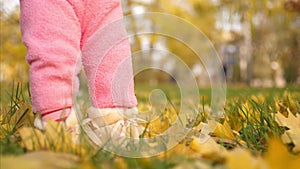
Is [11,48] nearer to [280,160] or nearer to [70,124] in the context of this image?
[70,124]

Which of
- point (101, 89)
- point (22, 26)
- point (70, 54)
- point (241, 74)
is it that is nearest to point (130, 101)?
point (101, 89)

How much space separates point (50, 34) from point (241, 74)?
44.2ft

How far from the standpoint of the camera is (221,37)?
1391 cm

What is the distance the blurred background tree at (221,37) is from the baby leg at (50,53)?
0.25 meters

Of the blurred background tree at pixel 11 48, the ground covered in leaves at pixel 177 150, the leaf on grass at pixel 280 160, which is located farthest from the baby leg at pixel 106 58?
the blurred background tree at pixel 11 48

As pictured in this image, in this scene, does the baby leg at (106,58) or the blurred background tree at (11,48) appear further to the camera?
the blurred background tree at (11,48)

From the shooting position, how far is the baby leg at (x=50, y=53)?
850 millimetres

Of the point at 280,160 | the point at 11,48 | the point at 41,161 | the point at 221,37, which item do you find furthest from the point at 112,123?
the point at 221,37

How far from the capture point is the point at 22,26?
911 millimetres

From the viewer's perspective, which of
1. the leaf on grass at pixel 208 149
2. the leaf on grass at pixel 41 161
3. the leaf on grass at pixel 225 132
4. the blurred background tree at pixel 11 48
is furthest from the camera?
the blurred background tree at pixel 11 48

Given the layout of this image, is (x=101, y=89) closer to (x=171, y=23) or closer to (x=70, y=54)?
(x=70, y=54)

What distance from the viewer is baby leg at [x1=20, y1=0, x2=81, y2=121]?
2.79 feet

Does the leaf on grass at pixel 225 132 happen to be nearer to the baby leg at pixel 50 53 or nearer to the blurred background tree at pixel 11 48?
the baby leg at pixel 50 53

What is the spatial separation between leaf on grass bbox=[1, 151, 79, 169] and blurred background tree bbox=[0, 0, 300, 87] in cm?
51
